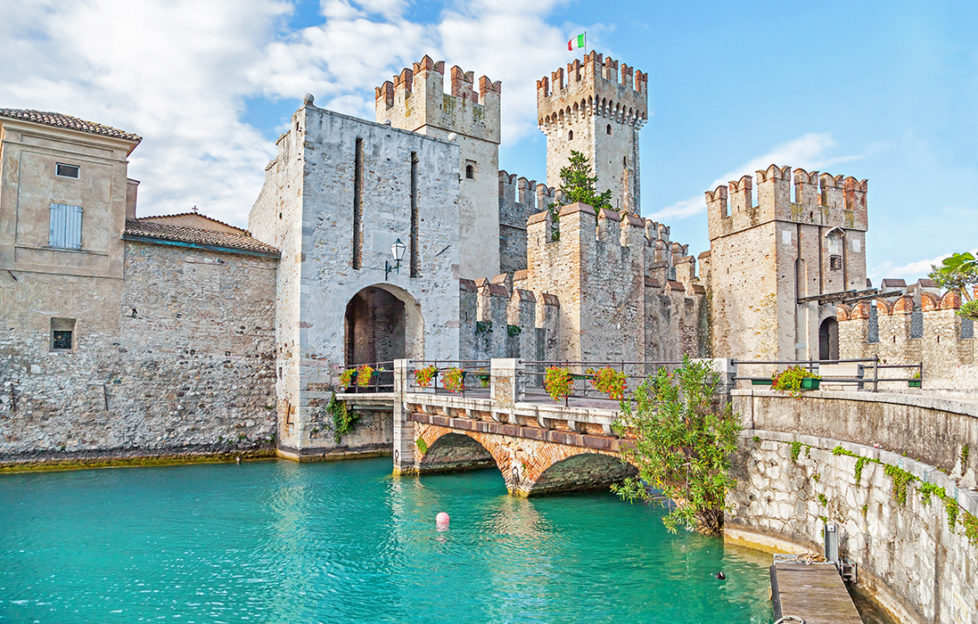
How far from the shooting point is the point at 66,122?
59.4 feet

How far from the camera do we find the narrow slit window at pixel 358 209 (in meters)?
21.0

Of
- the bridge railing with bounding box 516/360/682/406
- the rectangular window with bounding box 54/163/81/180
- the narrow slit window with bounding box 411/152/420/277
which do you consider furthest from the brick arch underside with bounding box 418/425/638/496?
the rectangular window with bounding box 54/163/81/180

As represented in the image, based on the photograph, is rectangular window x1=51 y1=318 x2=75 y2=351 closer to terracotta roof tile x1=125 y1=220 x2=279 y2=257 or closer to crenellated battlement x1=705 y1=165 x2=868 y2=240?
terracotta roof tile x1=125 y1=220 x2=279 y2=257

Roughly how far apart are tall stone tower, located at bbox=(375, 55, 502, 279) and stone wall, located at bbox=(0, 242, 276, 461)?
10.9 m

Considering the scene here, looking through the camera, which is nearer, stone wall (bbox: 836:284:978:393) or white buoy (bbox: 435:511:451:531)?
white buoy (bbox: 435:511:451:531)

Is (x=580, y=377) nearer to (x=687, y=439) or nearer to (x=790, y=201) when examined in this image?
(x=687, y=439)

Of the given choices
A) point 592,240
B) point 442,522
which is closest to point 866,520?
point 442,522

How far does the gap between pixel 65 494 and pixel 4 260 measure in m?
6.29

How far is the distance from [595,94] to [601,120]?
1521 millimetres

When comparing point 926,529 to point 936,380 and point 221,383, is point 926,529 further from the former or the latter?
point 221,383

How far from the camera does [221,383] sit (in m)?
20.0

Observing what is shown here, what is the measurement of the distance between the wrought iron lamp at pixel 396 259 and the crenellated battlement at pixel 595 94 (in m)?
23.4

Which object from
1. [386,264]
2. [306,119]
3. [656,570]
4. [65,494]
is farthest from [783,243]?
[65,494]

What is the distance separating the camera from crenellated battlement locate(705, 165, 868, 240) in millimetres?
25078
